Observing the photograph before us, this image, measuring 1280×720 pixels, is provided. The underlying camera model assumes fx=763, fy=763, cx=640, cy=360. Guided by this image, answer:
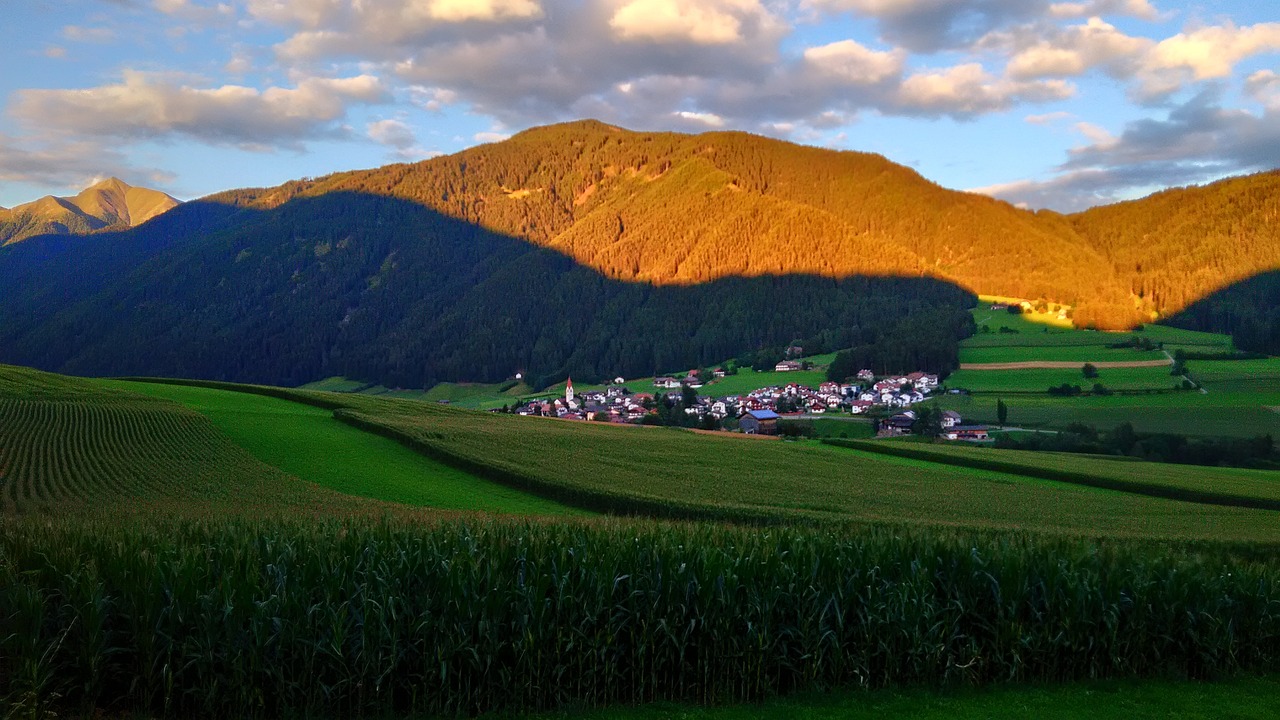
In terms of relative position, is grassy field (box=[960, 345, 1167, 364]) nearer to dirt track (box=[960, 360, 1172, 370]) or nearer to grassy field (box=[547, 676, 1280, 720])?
dirt track (box=[960, 360, 1172, 370])

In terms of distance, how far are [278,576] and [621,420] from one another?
82.0 meters

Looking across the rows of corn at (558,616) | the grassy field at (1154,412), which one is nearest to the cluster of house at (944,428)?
the grassy field at (1154,412)

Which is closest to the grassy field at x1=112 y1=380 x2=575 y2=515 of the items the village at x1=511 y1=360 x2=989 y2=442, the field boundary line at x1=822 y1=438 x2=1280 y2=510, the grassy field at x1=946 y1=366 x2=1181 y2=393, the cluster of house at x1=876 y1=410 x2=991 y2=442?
the field boundary line at x1=822 y1=438 x2=1280 y2=510

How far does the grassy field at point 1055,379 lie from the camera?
99075 mm

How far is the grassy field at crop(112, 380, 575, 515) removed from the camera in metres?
30.3

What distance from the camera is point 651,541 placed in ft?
40.7

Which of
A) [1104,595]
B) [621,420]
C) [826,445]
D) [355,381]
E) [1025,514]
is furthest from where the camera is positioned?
[355,381]

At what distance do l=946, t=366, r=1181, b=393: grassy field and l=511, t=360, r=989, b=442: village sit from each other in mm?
5985

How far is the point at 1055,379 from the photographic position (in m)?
106

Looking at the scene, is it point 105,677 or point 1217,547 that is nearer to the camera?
point 105,677

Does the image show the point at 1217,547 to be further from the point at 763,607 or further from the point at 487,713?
the point at 487,713

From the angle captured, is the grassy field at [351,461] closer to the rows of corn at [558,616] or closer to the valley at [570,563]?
the valley at [570,563]

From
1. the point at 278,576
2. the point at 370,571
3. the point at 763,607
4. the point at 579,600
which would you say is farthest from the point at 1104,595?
the point at 278,576

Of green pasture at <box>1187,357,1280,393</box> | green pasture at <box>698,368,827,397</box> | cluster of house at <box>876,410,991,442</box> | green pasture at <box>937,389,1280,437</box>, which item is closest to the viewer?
green pasture at <box>937,389,1280,437</box>
